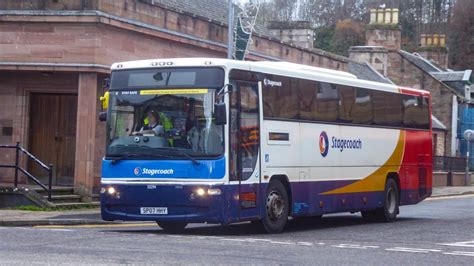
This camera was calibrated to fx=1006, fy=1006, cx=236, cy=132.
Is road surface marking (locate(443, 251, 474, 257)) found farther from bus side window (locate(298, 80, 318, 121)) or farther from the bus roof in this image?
bus side window (locate(298, 80, 318, 121))

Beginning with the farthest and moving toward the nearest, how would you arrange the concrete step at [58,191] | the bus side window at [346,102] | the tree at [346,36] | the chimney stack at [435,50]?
the tree at [346,36] < the chimney stack at [435,50] < the concrete step at [58,191] < the bus side window at [346,102]

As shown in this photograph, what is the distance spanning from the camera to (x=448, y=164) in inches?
2126

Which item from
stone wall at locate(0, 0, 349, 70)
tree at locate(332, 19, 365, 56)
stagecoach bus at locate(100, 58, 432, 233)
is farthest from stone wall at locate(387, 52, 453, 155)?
stagecoach bus at locate(100, 58, 432, 233)

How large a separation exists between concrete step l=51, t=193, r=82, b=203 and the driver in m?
8.04

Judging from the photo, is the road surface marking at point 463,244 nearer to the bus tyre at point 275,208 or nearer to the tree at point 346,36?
the bus tyre at point 275,208

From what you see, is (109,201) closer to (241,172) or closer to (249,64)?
(241,172)

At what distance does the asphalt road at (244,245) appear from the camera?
14242 mm

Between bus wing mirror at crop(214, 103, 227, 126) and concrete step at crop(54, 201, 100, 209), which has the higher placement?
bus wing mirror at crop(214, 103, 227, 126)

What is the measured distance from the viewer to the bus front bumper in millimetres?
17906

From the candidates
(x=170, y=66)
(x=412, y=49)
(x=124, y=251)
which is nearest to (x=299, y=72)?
(x=170, y=66)

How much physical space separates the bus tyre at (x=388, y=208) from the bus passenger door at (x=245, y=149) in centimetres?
624

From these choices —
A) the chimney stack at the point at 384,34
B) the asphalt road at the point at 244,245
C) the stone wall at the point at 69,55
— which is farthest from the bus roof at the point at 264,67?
the chimney stack at the point at 384,34

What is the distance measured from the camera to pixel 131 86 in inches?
741

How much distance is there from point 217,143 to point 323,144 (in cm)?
415
